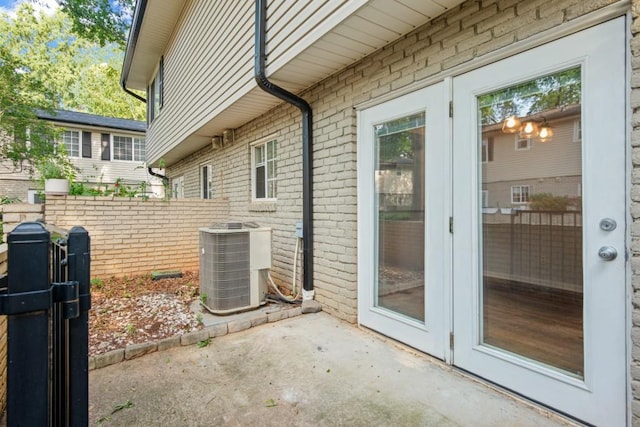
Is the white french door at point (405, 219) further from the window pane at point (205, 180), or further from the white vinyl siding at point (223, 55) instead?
the window pane at point (205, 180)

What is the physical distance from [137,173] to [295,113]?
15.7 metres

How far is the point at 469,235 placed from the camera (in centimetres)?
240

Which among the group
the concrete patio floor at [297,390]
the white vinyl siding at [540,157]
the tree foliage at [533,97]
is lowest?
the concrete patio floor at [297,390]

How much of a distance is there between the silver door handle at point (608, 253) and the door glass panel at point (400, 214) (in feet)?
3.92

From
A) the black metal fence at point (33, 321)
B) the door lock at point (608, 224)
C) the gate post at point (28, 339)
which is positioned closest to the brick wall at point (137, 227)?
the black metal fence at point (33, 321)

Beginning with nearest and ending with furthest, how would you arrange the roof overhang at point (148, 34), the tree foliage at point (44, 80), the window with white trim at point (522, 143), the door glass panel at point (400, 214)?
1. the window with white trim at point (522, 143)
2. the door glass panel at point (400, 214)
3. the roof overhang at point (148, 34)
4. the tree foliage at point (44, 80)

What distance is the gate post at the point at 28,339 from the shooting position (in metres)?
0.80

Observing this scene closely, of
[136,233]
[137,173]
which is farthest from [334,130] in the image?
[137,173]

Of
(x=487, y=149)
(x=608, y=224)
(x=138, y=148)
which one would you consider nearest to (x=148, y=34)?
(x=487, y=149)

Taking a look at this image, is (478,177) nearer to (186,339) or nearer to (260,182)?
(186,339)

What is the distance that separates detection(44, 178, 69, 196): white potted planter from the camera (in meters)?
5.06

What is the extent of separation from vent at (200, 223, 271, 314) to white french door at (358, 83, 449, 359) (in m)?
1.22

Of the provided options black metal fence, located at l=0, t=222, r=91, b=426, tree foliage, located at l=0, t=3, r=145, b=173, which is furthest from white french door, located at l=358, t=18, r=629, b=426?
tree foliage, located at l=0, t=3, r=145, b=173

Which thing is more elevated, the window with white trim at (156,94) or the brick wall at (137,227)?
the window with white trim at (156,94)
